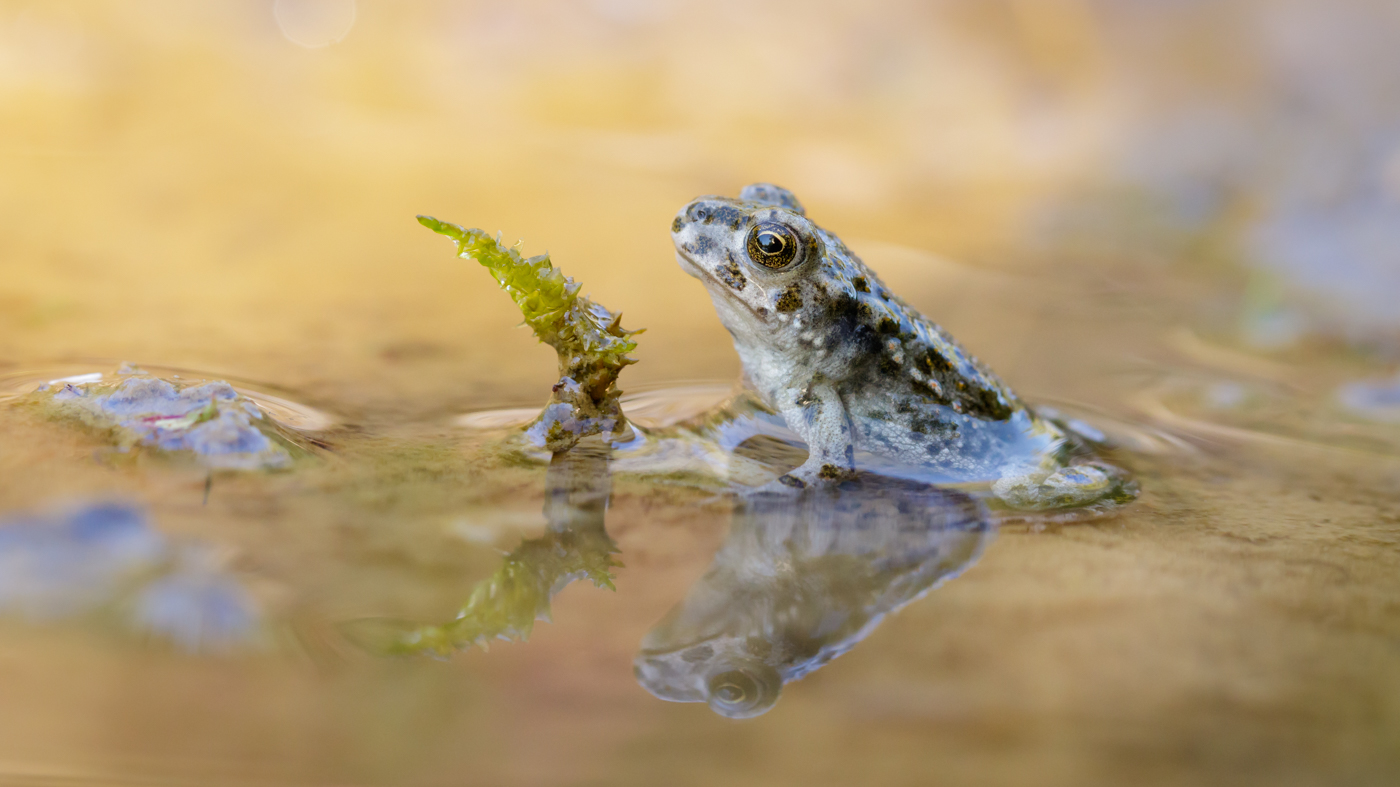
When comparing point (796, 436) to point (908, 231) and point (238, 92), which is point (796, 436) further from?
point (238, 92)

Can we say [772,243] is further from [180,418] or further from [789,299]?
Result: [180,418]

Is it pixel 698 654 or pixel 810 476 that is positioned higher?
pixel 810 476

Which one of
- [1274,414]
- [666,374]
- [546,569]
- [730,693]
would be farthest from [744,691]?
[1274,414]

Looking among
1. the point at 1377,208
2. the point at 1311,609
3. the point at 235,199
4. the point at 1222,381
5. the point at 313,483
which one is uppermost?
the point at 1377,208

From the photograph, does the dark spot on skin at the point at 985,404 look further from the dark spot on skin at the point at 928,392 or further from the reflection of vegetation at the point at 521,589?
the reflection of vegetation at the point at 521,589

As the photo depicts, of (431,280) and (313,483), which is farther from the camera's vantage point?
(431,280)

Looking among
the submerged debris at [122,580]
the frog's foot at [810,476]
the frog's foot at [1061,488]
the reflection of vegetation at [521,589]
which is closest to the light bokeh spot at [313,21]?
the frog's foot at [810,476]

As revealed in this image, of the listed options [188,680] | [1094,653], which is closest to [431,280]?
[188,680]
